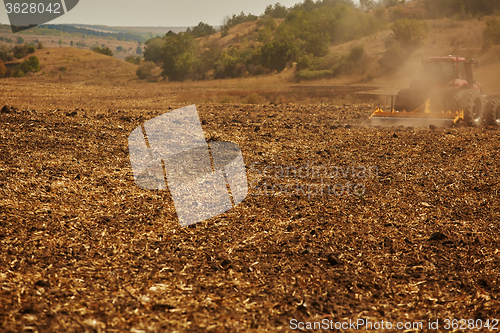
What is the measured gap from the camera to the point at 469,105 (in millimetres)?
13266

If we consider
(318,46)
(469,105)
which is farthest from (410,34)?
(469,105)

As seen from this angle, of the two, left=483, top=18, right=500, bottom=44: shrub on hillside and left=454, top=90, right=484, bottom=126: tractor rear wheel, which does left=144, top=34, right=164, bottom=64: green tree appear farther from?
left=454, top=90, right=484, bottom=126: tractor rear wheel

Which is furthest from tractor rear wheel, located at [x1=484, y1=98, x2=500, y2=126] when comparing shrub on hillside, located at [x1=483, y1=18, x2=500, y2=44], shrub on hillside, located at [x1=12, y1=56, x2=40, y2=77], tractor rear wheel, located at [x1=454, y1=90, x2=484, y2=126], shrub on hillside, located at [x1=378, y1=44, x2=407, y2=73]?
shrub on hillside, located at [x1=12, y1=56, x2=40, y2=77]

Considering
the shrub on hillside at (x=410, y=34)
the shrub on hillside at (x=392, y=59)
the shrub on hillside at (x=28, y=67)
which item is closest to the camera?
the shrub on hillside at (x=392, y=59)

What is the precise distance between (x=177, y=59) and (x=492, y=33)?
43.0m

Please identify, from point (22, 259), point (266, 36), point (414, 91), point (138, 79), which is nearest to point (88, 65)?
point (138, 79)

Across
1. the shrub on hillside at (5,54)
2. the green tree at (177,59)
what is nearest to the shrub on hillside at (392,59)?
the green tree at (177,59)

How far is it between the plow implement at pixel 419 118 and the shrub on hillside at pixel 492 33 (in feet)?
133

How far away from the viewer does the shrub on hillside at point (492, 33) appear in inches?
1811

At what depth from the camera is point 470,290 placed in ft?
13.9

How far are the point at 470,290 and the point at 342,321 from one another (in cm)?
164

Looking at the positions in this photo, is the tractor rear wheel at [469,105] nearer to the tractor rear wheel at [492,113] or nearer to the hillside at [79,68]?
the tractor rear wheel at [492,113]

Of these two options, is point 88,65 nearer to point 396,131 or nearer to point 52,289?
point 396,131

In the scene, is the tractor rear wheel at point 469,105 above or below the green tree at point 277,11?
below
